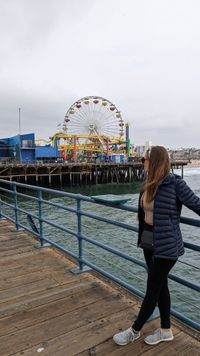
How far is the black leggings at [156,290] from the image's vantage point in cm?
210

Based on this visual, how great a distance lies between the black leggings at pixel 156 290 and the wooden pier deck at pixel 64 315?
222 millimetres

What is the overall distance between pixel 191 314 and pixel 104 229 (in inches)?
248

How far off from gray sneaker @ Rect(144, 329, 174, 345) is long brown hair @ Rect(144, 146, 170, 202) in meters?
1.05

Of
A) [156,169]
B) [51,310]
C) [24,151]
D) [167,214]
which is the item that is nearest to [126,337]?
[51,310]

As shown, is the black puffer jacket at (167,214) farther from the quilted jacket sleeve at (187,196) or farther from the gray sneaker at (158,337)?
the gray sneaker at (158,337)

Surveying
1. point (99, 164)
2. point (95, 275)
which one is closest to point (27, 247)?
point (95, 275)

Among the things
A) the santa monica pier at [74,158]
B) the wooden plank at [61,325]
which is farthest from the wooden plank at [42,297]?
the santa monica pier at [74,158]

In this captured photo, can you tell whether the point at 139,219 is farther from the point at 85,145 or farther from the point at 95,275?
the point at 85,145

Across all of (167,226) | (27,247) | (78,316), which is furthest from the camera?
(27,247)

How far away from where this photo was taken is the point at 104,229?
1159 centimetres

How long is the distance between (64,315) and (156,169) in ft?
5.33

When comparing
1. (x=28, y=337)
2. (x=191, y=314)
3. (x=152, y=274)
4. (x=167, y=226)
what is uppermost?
(x=167, y=226)

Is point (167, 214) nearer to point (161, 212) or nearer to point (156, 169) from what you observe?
point (161, 212)

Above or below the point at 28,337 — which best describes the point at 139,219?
above
